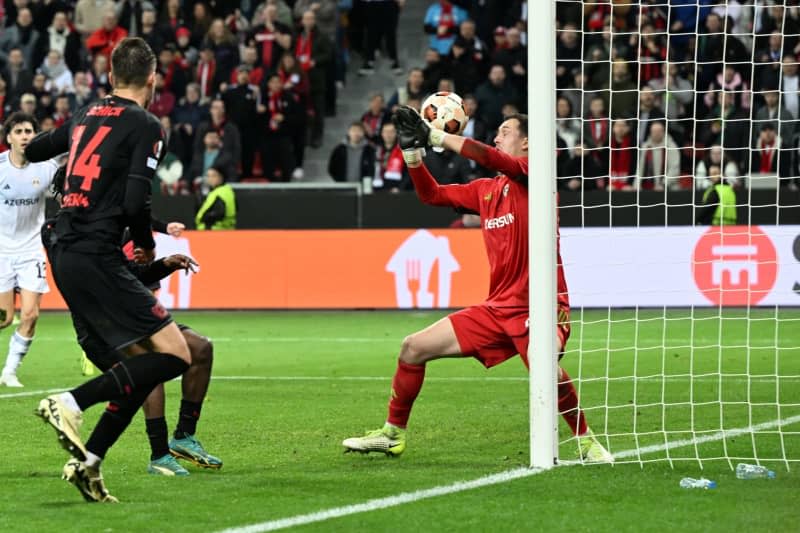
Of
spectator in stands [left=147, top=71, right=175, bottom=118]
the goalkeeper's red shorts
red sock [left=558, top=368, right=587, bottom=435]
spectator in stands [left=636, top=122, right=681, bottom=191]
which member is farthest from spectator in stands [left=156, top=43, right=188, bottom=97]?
red sock [left=558, top=368, right=587, bottom=435]

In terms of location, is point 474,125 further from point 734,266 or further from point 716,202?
point 734,266

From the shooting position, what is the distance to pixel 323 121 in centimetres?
2542

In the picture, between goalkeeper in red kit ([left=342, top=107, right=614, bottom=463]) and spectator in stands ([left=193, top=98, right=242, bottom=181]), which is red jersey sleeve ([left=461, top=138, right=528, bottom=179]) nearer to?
goalkeeper in red kit ([left=342, top=107, right=614, bottom=463])

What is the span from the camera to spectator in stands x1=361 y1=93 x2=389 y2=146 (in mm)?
23141

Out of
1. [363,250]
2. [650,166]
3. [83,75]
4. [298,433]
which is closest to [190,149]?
[83,75]

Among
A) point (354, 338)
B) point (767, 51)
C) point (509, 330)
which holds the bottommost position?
point (354, 338)

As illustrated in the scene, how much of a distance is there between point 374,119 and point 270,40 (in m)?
2.50

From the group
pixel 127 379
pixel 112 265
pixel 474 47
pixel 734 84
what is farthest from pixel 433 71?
pixel 127 379

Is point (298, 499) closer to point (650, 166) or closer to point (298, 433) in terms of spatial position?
point (298, 433)

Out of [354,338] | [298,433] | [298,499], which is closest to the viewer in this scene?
[298,499]

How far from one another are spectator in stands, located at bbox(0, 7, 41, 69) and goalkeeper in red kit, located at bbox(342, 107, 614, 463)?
1855 cm

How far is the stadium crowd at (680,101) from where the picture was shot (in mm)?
20094

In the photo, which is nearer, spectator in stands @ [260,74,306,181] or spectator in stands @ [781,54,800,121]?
spectator in stands @ [781,54,800,121]

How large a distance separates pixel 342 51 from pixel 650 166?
7012 millimetres
